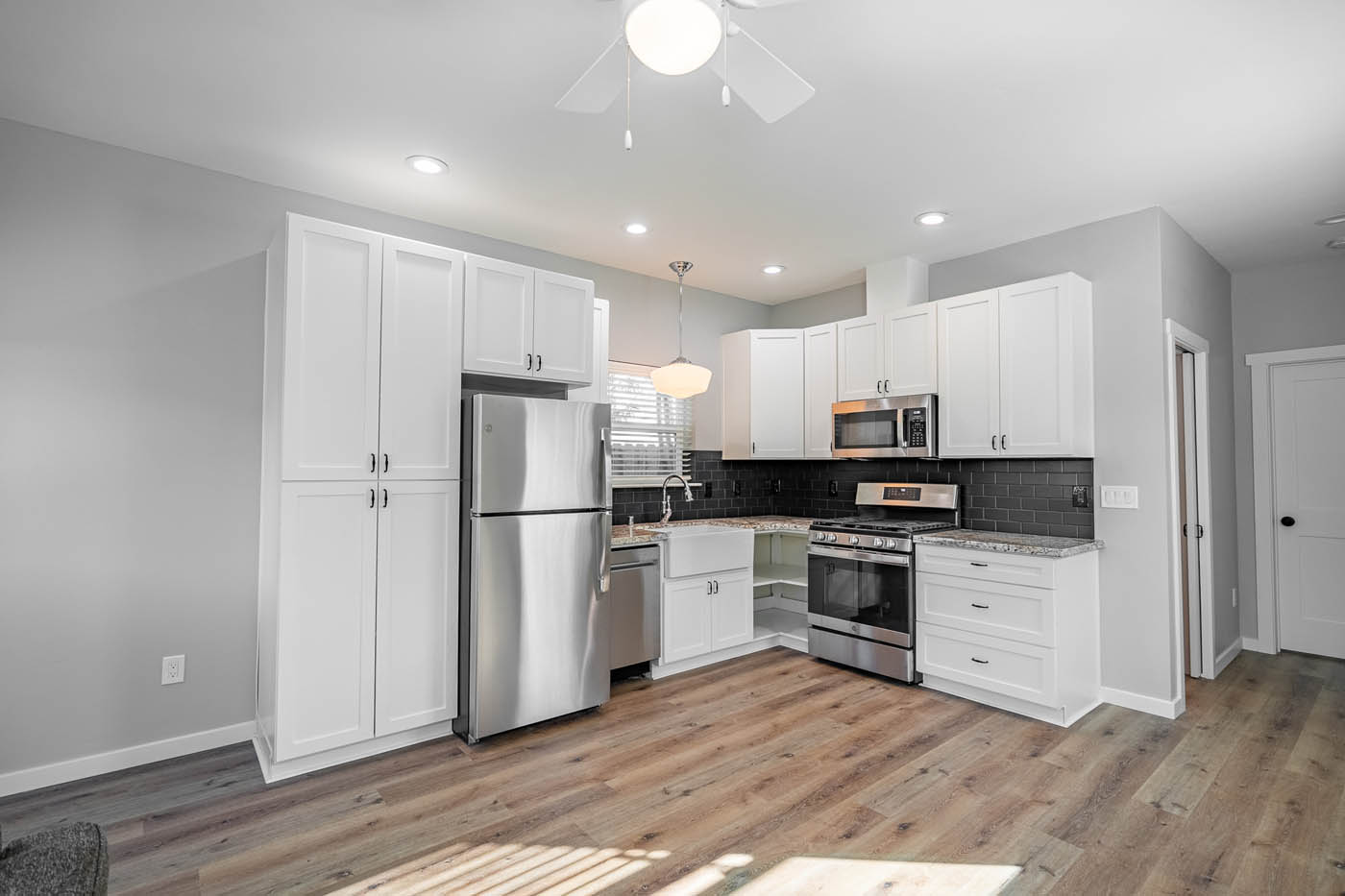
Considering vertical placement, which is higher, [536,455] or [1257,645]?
[536,455]

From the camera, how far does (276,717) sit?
268cm

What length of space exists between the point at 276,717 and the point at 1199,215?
16.8 feet

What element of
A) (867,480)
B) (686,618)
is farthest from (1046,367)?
(686,618)

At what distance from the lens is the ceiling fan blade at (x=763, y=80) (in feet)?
5.90

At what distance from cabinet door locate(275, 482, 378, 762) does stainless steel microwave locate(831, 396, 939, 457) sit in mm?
3034

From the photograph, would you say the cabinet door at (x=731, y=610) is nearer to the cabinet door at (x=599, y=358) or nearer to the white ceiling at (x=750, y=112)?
the cabinet door at (x=599, y=358)

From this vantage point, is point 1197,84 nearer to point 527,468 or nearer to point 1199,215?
point 1199,215

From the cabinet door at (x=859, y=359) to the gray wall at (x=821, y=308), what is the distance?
0.46 meters

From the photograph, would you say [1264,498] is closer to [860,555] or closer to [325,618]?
[860,555]

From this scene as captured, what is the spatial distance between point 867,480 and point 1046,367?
1602 mm

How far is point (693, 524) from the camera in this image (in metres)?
4.66

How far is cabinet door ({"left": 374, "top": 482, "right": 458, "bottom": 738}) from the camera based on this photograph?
2.95 meters

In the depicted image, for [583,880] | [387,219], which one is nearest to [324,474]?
[387,219]

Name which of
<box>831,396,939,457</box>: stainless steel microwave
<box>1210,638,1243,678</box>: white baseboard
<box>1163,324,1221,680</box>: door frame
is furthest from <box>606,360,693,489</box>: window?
<box>1210,638,1243,678</box>: white baseboard
